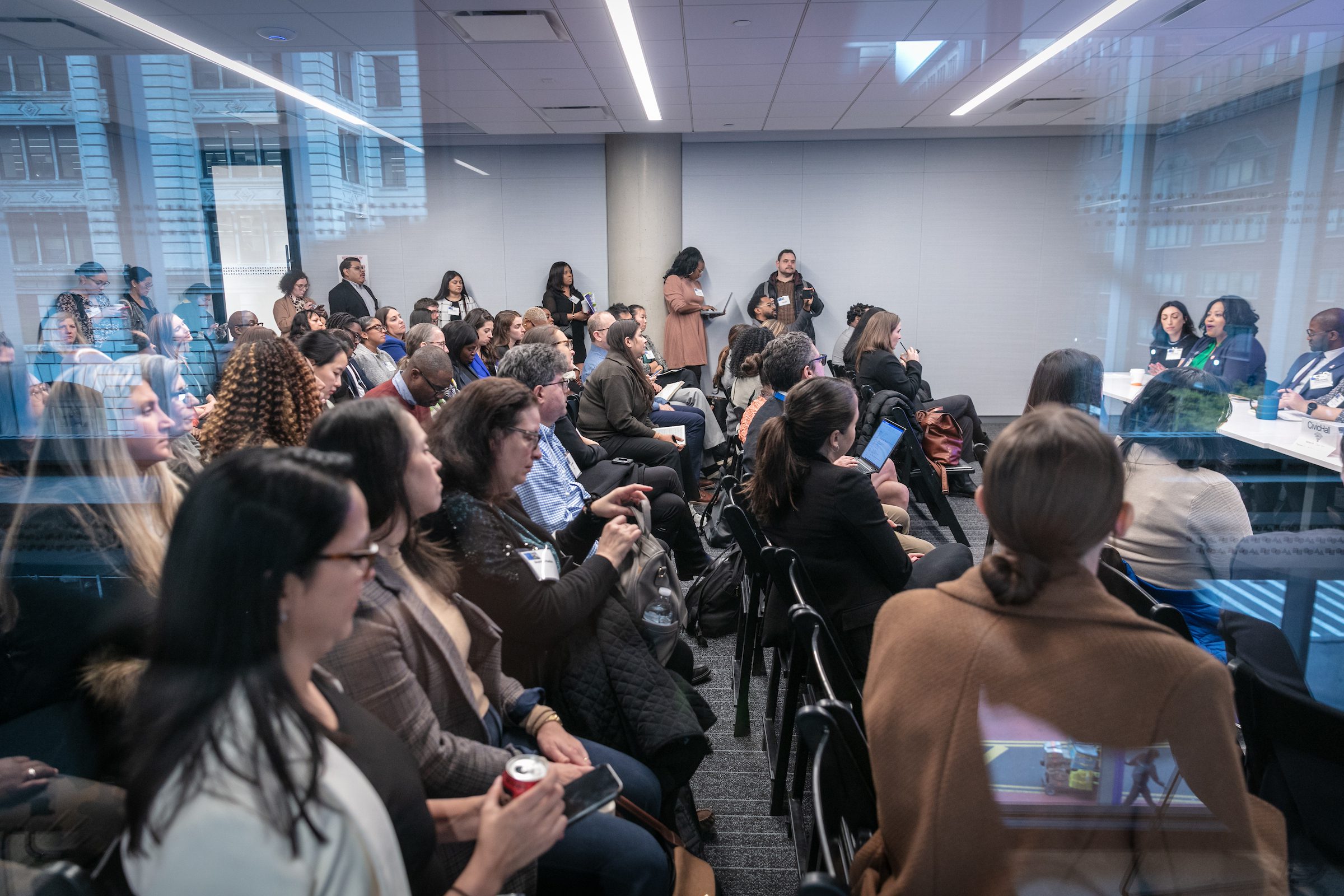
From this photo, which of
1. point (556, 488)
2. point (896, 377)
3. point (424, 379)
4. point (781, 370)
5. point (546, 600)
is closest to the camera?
point (546, 600)

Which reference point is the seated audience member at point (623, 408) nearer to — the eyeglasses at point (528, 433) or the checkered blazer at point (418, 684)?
the eyeglasses at point (528, 433)

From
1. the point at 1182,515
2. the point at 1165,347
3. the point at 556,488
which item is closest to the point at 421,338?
the point at 556,488

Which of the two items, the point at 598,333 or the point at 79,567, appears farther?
the point at 598,333

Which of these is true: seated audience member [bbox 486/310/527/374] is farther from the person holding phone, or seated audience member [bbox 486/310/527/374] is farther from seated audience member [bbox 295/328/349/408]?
the person holding phone

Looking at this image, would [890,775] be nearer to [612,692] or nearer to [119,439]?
[612,692]

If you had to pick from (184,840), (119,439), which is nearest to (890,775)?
(184,840)

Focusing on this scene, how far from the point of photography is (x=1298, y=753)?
1203 mm

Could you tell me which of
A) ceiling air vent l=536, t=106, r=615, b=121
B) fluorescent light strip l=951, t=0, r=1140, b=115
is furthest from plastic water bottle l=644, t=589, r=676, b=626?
ceiling air vent l=536, t=106, r=615, b=121

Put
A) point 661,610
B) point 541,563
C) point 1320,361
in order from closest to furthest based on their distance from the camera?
point 541,563
point 661,610
point 1320,361

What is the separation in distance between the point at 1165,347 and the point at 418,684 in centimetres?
501

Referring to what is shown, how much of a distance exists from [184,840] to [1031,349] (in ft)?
29.8

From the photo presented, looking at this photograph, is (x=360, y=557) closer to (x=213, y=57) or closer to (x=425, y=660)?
(x=425, y=660)

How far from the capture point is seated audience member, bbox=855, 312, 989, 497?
4840 mm

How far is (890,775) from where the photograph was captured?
105 centimetres
